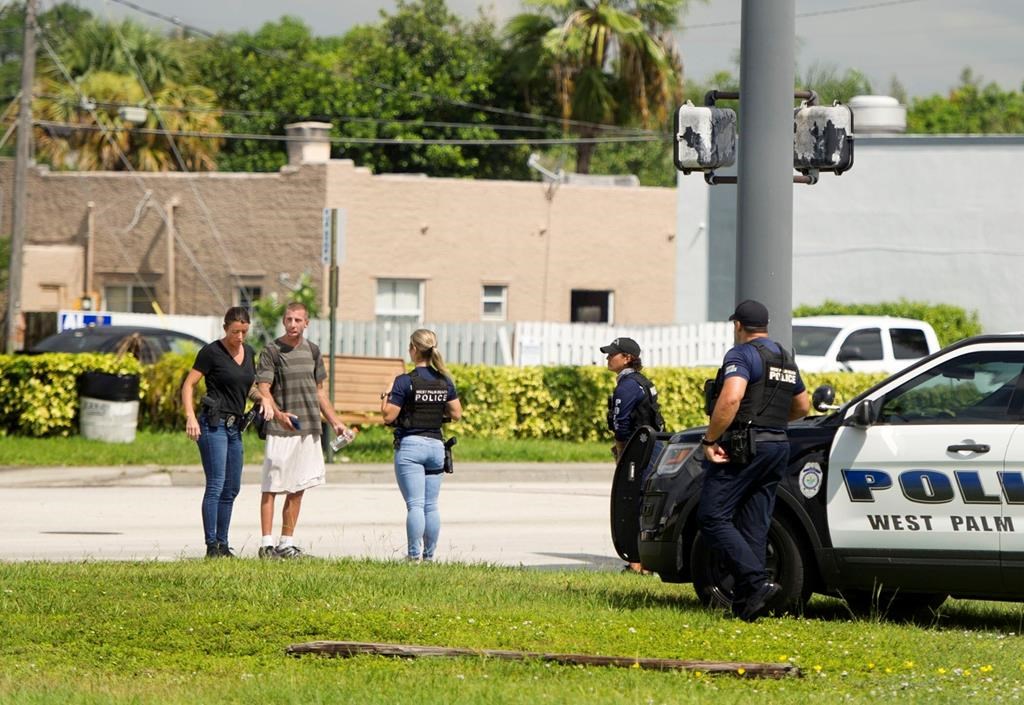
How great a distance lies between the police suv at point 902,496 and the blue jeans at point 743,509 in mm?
338

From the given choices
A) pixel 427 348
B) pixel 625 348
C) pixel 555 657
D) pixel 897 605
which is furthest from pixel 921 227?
pixel 555 657

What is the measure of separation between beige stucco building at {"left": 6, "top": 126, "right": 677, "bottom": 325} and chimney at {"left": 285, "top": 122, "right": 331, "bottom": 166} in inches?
1.8

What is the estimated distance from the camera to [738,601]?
9039 mm

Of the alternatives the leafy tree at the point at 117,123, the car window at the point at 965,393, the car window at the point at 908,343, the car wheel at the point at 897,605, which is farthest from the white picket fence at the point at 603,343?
the car window at the point at 965,393

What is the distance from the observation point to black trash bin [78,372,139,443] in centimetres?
2255

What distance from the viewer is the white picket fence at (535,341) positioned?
27.8 metres

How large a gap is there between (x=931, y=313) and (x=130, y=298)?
16.6m

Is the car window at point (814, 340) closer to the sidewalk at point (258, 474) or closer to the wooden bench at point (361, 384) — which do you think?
the sidewalk at point (258, 474)

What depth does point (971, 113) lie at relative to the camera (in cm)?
7325

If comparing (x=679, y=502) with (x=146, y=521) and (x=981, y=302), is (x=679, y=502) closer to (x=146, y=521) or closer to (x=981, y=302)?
(x=146, y=521)

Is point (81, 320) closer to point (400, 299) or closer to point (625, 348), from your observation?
point (400, 299)

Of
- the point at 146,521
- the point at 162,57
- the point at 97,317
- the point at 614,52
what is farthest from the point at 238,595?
the point at 162,57

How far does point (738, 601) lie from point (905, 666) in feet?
4.72

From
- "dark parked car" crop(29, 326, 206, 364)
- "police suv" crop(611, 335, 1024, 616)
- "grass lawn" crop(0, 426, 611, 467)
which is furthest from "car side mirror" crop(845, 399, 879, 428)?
"dark parked car" crop(29, 326, 206, 364)
